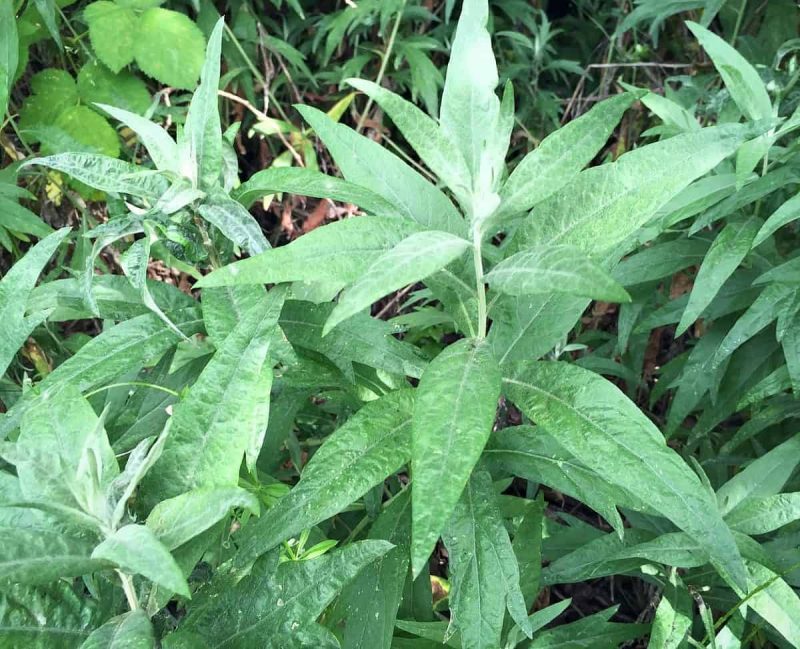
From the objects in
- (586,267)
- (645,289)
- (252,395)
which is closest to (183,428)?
(252,395)

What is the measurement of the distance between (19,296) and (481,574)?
0.73 metres

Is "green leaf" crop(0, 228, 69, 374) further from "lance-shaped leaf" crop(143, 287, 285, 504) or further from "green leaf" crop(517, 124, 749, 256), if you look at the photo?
"green leaf" crop(517, 124, 749, 256)

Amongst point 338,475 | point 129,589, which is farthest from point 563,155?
point 129,589

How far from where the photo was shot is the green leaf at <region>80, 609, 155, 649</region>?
73cm

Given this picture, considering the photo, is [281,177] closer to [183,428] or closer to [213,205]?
[213,205]

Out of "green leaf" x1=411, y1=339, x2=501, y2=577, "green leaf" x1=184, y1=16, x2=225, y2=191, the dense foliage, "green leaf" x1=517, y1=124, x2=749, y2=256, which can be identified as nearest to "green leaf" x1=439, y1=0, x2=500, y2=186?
the dense foliage

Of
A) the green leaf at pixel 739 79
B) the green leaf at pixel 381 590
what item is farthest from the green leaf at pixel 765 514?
the green leaf at pixel 739 79

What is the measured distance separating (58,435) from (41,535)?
4.2 inches

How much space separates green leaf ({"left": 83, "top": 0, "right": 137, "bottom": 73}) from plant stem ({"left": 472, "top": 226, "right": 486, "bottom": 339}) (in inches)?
72.4

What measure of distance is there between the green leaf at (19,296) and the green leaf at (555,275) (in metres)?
0.62

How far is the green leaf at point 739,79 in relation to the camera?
4.64ft

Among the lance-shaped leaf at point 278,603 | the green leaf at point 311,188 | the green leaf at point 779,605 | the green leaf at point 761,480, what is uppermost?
the green leaf at point 311,188

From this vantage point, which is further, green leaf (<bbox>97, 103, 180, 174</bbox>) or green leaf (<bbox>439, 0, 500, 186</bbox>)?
green leaf (<bbox>97, 103, 180, 174</bbox>)

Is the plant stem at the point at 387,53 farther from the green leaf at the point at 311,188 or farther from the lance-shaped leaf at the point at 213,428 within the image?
the lance-shaped leaf at the point at 213,428
